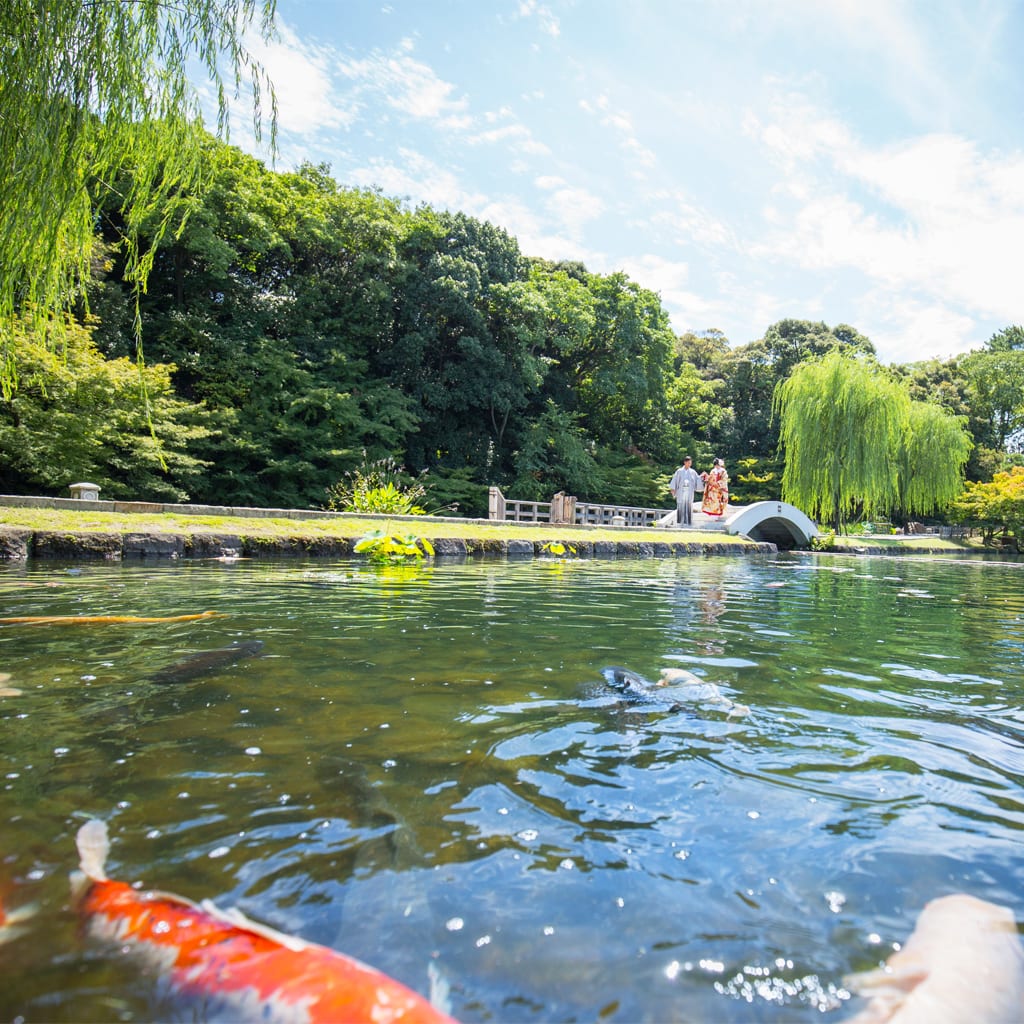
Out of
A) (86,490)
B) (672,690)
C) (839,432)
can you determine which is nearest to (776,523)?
(839,432)

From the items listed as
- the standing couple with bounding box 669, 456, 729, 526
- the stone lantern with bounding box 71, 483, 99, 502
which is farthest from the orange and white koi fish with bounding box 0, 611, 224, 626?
the standing couple with bounding box 669, 456, 729, 526

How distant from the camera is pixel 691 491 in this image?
22.6 meters

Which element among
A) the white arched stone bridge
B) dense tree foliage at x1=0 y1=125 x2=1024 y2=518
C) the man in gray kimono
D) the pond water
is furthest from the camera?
the white arched stone bridge

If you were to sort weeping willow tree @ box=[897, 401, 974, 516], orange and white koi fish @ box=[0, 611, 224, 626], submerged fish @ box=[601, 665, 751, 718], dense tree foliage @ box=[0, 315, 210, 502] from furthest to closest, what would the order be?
weeping willow tree @ box=[897, 401, 974, 516], dense tree foliage @ box=[0, 315, 210, 502], orange and white koi fish @ box=[0, 611, 224, 626], submerged fish @ box=[601, 665, 751, 718]

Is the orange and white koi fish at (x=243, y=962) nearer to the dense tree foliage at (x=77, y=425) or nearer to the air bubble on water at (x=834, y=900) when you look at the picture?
the air bubble on water at (x=834, y=900)

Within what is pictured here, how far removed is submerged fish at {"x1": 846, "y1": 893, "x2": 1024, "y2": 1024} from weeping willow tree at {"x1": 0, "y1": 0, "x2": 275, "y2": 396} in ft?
16.5

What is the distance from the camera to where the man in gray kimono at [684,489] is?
2241 centimetres

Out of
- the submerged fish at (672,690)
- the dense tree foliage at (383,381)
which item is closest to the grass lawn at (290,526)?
the dense tree foliage at (383,381)

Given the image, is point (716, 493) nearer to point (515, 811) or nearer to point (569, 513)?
point (569, 513)

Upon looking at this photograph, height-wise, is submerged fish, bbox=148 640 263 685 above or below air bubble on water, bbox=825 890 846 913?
above

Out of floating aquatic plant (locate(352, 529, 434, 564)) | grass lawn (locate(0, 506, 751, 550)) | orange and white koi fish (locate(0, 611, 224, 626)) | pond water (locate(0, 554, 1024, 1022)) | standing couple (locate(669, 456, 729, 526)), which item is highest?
standing couple (locate(669, 456, 729, 526))

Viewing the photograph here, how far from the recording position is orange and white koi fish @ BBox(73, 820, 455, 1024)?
1112 millimetres

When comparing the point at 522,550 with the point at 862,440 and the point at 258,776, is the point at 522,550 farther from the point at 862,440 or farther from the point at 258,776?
the point at 862,440

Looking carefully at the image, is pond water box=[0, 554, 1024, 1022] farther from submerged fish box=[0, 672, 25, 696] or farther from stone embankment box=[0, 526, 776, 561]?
stone embankment box=[0, 526, 776, 561]
